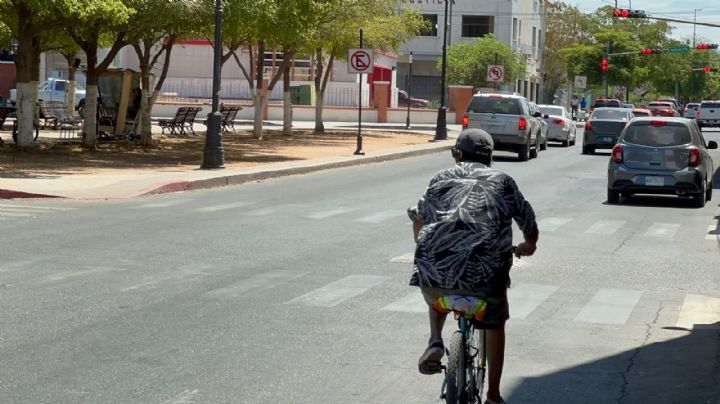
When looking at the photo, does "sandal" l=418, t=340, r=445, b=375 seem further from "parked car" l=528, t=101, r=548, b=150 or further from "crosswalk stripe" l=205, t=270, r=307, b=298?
"parked car" l=528, t=101, r=548, b=150

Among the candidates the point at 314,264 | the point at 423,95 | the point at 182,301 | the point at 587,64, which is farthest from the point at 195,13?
the point at 587,64

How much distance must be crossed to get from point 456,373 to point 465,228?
718 millimetres

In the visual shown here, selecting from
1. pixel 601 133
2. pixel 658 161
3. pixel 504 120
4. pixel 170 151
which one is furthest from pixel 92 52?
pixel 658 161

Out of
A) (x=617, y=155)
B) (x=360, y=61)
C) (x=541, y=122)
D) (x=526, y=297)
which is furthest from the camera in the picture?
(x=541, y=122)

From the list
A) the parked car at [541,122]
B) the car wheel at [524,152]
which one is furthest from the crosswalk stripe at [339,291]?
the parked car at [541,122]

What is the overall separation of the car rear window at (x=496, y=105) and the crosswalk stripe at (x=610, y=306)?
23.4 m

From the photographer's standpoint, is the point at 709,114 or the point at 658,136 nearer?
the point at 658,136

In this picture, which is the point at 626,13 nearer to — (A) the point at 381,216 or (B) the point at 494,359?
(A) the point at 381,216

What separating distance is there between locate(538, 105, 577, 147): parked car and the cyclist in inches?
1590

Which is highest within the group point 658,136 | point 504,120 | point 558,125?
point 504,120

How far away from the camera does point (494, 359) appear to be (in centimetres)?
637

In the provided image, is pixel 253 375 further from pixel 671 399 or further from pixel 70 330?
pixel 671 399

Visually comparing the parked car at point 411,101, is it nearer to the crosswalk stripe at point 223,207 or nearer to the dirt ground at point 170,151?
the dirt ground at point 170,151

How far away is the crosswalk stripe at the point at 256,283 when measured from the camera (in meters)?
11.1
